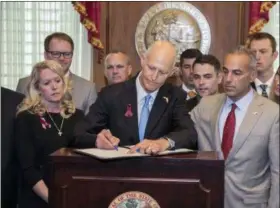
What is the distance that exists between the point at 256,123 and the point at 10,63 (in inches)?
115

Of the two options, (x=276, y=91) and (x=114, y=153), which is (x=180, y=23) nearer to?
(x=276, y=91)

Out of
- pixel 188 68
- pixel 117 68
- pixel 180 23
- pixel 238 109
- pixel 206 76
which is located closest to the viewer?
pixel 238 109

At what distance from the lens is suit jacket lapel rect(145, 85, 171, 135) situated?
1687 mm

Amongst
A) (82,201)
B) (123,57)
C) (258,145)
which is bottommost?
(82,201)

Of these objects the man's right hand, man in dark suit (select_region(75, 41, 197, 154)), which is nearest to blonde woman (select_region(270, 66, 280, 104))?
man in dark suit (select_region(75, 41, 197, 154))

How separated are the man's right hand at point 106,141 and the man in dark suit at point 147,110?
3.0 inches

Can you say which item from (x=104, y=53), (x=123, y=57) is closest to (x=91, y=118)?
(x=123, y=57)

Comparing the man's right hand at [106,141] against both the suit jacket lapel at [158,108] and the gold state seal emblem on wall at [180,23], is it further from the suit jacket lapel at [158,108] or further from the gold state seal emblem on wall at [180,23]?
the gold state seal emblem on wall at [180,23]

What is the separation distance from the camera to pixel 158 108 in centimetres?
170

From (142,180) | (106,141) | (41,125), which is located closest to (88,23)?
(41,125)

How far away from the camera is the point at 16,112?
2.15 metres

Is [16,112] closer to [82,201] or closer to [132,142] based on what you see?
[132,142]

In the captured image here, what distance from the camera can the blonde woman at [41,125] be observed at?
209 centimetres

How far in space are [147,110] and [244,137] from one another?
1.06 ft
